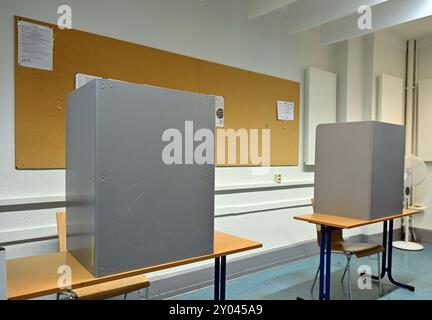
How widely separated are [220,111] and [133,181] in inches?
74.5

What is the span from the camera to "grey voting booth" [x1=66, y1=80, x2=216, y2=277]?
48.6 inches

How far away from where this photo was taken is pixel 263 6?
310 centimetres

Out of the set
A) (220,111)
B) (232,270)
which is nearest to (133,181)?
(220,111)

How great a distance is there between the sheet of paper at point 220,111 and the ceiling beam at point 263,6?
92cm

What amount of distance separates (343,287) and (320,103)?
211 cm

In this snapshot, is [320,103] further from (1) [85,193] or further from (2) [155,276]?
(1) [85,193]

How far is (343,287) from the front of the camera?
3086 millimetres

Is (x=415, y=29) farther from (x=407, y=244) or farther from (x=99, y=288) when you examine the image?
Result: (x=99, y=288)

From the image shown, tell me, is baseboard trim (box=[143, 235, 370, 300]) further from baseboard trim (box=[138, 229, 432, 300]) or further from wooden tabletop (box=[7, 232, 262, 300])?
wooden tabletop (box=[7, 232, 262, 300])

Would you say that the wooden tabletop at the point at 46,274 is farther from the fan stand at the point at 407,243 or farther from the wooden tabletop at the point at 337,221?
the fan stand at the point at 407,243

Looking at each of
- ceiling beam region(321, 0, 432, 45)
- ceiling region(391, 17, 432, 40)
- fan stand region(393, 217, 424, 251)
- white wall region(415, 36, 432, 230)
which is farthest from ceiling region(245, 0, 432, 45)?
fan stand region(393, 217, 424, 251)
